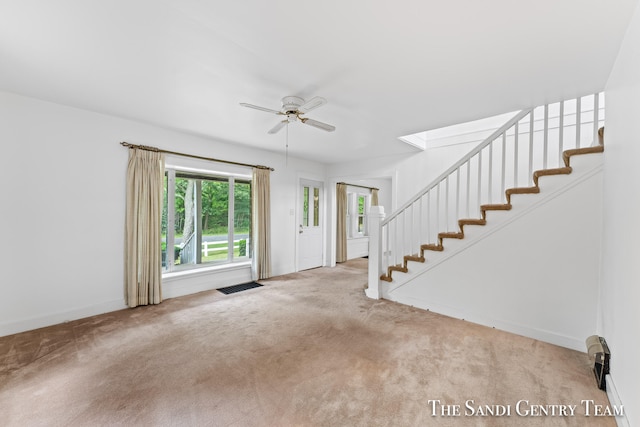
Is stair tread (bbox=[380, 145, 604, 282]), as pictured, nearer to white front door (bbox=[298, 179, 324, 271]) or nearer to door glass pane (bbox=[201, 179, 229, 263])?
white front door (bbox=[298, 179, 324, 271])

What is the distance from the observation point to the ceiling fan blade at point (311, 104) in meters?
2.34

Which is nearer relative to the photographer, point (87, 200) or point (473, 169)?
point (87, 200)

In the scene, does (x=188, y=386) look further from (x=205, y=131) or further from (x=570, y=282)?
(x=570, y=282)

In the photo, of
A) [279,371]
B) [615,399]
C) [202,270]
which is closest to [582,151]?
[615,399]

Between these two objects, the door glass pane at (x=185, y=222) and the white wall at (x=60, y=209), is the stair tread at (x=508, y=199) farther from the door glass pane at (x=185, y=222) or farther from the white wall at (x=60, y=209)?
the white wall at (x=60, y=209)

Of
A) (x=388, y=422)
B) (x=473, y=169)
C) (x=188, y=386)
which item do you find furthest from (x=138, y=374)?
(x=473, y=169)

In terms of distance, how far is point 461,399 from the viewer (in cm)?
181

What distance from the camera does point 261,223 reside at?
191 inches

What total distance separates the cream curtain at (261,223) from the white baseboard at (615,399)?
14.2 feet

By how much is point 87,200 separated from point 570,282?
5250mm

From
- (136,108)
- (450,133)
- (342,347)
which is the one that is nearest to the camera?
(342,347)

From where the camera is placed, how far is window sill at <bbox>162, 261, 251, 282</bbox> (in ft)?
13.0

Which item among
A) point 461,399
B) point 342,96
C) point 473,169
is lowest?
point 461,399

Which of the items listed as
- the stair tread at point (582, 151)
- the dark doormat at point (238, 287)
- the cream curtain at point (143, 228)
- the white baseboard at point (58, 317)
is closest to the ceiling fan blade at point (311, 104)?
the cream curtain at point (143, 228)
